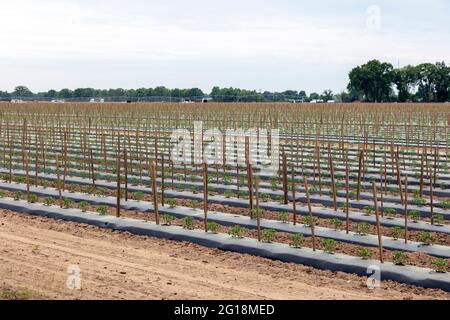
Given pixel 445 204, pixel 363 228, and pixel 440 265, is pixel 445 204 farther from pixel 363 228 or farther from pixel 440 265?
pixel 440 265

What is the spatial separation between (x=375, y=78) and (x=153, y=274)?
65.6 metres

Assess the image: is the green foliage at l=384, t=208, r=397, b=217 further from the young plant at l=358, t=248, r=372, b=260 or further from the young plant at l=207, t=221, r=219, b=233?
the young plant at l=207, t=221, r=219, b=233

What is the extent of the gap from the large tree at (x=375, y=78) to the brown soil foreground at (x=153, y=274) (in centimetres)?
6348

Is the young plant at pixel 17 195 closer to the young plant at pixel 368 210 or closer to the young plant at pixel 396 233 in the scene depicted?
the young plant at pixel 368 210

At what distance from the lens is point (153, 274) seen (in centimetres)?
621

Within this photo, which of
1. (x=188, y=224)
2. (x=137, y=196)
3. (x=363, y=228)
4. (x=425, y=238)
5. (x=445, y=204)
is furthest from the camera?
(x=137, y=196)

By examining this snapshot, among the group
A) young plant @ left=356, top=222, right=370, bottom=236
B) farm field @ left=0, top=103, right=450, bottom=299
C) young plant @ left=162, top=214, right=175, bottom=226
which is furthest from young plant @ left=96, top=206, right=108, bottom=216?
young plant @ left=356, top=222, right=370, bottom=236

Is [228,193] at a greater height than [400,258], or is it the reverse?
[228,193]

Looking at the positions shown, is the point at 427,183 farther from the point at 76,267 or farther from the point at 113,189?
the point at 76,267

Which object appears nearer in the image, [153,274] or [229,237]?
[153,274]

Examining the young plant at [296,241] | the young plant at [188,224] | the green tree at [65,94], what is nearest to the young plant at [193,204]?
the young plant at [188,224]

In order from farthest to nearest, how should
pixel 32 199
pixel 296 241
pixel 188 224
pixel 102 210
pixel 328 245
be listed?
pixel 32 199
pixel 102 210
pixel 188 224
pixel 296 241
pixel 328 245

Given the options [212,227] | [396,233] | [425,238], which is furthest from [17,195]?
[425,238]
